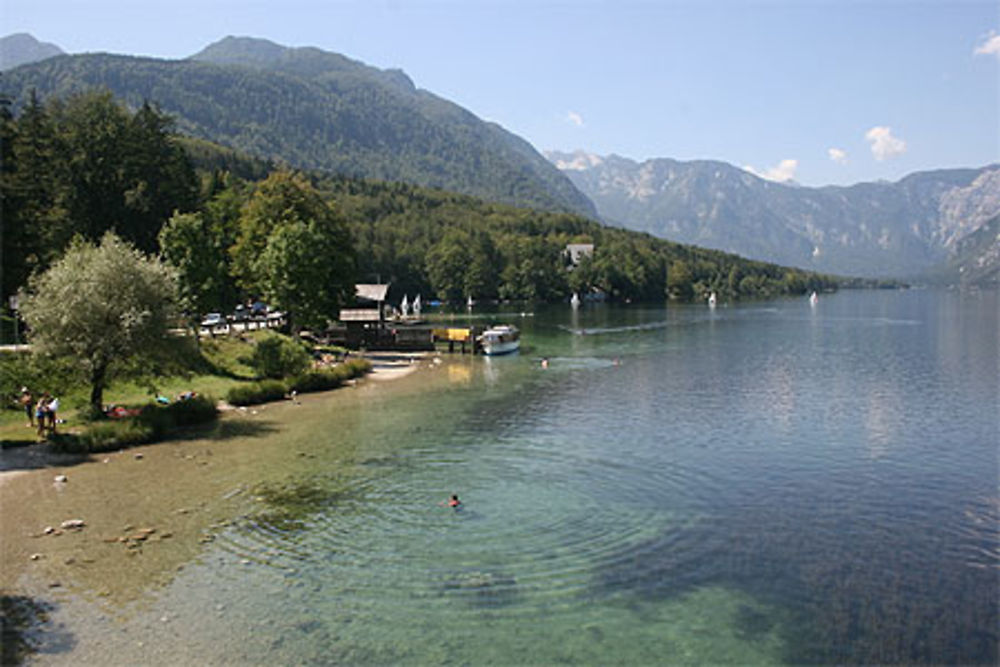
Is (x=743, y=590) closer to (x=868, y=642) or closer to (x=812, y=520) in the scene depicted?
(x=868, y=642)

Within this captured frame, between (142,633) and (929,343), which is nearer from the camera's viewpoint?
(142,633)

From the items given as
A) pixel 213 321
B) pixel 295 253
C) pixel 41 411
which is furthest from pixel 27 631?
pixel 213 321

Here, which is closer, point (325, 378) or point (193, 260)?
point (325, 378)

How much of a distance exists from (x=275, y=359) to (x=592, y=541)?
4216cm

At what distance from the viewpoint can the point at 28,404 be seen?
42.2 m

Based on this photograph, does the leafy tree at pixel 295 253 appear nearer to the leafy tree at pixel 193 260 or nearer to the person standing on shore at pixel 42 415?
the leafy tree at pixel 193 260

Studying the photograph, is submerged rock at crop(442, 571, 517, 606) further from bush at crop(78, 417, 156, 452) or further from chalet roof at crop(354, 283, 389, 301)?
chalet roof at crop(354, 283, 389, 301)

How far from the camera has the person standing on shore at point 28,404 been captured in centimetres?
4166

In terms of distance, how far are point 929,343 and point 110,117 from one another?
112 meters

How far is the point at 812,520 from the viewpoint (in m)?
30.2

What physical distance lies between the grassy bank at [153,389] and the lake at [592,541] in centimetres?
371

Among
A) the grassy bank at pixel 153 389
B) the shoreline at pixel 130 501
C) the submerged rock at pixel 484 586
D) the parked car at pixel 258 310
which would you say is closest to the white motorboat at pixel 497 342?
the parked car at pixel 258 310

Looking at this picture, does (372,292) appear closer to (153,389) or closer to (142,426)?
(153,389)

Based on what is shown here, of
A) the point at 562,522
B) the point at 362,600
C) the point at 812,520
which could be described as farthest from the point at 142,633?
the point at 812,520
